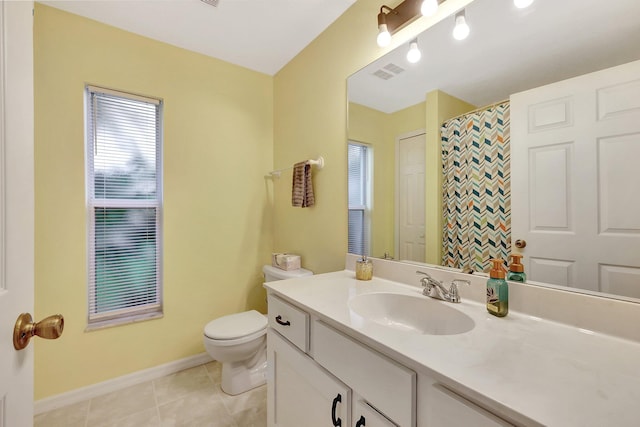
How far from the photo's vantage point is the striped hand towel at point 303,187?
193 cm

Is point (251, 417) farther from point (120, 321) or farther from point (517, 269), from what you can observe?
point (517, 269)

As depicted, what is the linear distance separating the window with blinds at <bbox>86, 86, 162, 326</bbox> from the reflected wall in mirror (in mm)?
1776

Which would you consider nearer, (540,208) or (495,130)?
(540,208)

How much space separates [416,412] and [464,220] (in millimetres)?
777

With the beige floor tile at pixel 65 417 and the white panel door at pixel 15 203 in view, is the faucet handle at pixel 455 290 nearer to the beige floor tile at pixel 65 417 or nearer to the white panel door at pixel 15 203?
the white panel door at pixel 15 203

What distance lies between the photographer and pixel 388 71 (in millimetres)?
1451

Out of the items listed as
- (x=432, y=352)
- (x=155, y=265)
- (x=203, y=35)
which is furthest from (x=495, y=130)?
(x=155, y=265)

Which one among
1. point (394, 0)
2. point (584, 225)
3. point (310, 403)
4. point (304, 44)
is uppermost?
point (304, 44)

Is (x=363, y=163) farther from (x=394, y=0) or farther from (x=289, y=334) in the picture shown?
(x=289, y=334)

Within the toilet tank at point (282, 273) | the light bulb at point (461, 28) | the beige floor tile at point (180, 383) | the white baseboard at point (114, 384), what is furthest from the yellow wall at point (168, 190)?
the light bulb at point (461, 28)

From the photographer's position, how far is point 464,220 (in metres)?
1.16

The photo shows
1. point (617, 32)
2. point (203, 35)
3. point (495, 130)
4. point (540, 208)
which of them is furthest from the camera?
point (203, 35)

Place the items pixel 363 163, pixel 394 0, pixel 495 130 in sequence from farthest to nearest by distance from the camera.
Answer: pixel 363 163, pixel 394 0, pixel 495 130

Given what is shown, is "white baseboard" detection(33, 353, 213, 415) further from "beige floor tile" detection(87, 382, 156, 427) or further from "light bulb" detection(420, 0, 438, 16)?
"light bulb" detection(420, 0, 438, 16)
